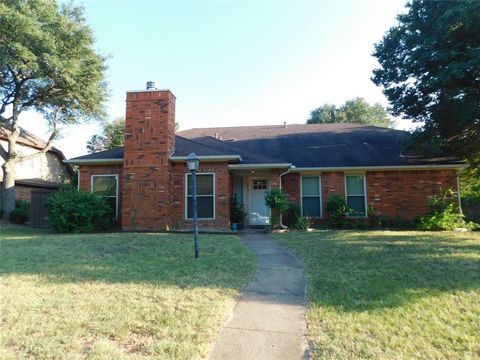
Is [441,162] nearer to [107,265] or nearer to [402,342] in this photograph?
[402,342]

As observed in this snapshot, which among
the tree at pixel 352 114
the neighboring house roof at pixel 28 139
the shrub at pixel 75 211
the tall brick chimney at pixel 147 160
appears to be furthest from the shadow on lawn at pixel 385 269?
the tree at pixel 352 114

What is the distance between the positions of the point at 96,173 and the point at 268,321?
11.1 metres

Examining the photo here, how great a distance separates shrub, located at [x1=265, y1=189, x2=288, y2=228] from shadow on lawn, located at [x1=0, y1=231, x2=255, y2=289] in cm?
296

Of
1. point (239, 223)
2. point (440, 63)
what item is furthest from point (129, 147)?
→ point (440, 63)

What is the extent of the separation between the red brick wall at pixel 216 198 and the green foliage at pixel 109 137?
60.2ft

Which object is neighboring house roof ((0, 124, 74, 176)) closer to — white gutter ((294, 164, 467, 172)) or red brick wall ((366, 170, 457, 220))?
white gutter ((294, 164, 467, 172))

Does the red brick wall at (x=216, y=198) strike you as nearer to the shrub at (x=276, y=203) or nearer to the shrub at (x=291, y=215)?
the shrub at (x=276, y=203)

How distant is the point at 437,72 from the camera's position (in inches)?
403

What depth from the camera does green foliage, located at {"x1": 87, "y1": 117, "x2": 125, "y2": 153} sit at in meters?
28.8

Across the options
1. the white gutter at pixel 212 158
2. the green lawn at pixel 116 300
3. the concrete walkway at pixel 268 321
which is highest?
the white gutter at pixel 212 158

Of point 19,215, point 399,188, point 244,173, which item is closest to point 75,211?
point 244,173

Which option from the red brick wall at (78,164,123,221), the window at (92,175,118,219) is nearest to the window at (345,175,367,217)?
the red brick wall at (78,164,123,221)

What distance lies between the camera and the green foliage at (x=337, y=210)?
43.0 feet

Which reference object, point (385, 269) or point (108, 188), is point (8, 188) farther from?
point (385, 269)
